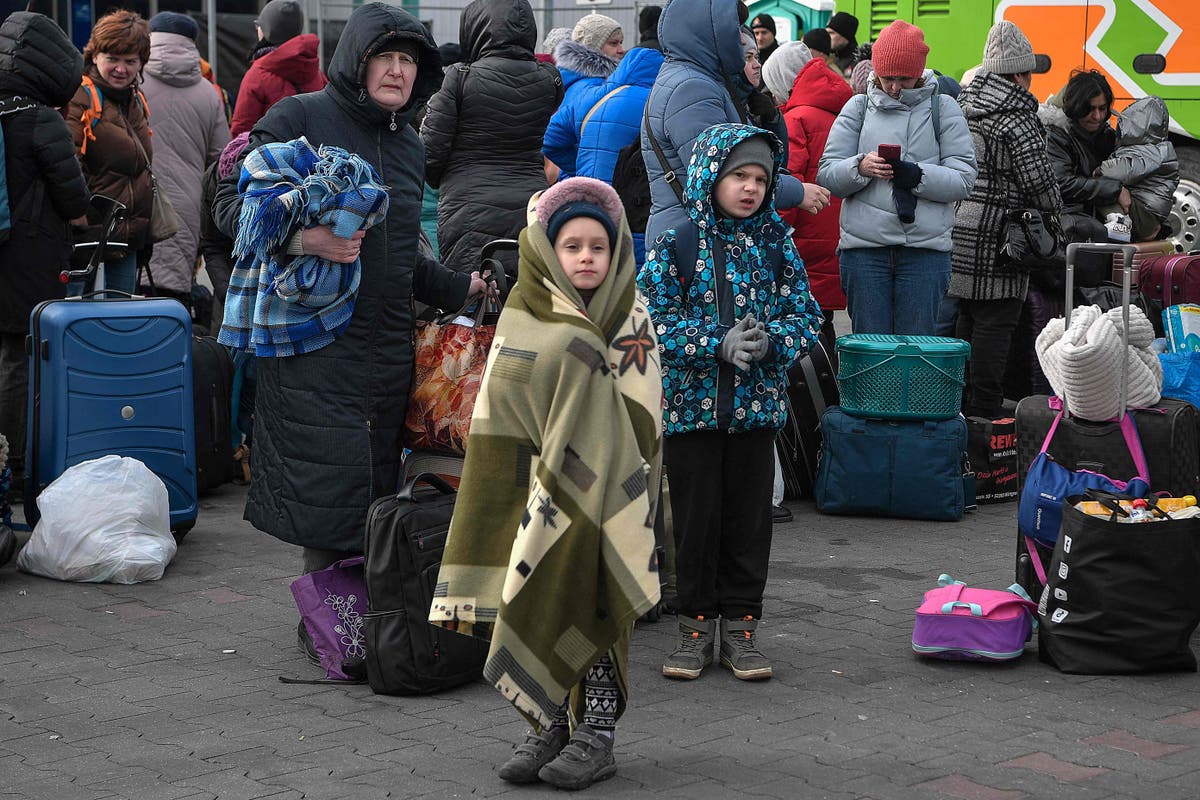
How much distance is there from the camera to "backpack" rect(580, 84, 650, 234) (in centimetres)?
730

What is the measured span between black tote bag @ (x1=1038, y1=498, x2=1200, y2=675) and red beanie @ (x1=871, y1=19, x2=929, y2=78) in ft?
10.5

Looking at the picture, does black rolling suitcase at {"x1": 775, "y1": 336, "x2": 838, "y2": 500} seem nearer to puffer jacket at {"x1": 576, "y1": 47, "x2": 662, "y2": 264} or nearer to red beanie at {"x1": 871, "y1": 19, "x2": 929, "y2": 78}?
puffer jacket at {"x1": 576, "y1": 47, "x2": 662, "y2": 264}

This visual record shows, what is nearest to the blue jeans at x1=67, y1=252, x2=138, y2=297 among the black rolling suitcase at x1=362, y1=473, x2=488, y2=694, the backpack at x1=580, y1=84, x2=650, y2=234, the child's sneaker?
the backpack at x1=580, y1=84, x2=650, y2=234

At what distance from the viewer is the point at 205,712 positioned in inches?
189

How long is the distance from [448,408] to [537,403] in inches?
44.9

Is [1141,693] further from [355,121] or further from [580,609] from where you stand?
[355,121]

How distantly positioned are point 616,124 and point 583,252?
321 centimetres

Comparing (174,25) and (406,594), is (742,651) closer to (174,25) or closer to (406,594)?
(406,594)

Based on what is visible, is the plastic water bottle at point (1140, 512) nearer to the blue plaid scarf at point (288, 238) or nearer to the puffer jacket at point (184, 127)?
the blue plaid scarf at point (288, 238)

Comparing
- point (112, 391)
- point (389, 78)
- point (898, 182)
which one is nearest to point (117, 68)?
point (112, 391)

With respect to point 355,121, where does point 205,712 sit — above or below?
below

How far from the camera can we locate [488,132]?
25.5ft

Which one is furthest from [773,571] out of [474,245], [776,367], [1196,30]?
[1196,30]

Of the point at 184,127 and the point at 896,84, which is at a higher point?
the point at 896,84
